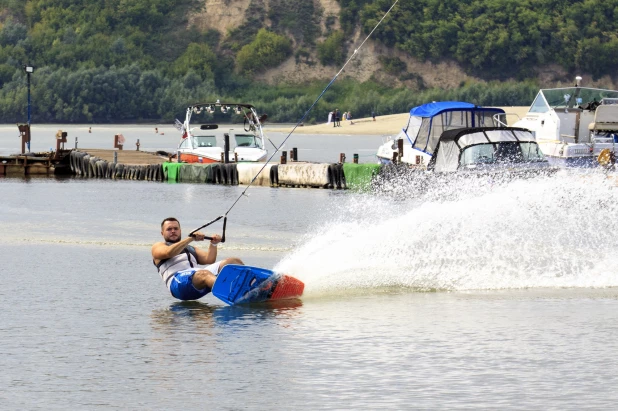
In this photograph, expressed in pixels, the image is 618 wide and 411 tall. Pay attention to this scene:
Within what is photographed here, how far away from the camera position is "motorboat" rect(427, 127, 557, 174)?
32000 mm

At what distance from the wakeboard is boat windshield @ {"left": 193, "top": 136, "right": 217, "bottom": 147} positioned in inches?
1275

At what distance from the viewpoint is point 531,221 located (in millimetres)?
25297

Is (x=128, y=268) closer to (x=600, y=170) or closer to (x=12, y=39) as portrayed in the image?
(x=600, y=170)

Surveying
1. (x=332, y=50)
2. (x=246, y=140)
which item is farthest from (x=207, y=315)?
(x=332, y=50)

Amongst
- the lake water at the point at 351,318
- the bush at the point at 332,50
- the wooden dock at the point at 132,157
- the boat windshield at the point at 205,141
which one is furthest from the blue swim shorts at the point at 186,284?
the bush at the point at 332,50

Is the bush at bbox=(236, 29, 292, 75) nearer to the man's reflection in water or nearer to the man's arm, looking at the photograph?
the man's arm

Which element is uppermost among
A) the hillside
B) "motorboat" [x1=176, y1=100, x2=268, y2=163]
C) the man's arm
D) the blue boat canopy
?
the hillside

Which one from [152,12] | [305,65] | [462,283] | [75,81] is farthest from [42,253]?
[152,12]

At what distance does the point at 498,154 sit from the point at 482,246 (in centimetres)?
1105

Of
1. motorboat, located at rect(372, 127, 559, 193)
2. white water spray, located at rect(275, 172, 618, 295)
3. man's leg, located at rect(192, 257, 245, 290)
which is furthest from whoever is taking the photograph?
motorboat, located at rect(372, 127, 559, 193)

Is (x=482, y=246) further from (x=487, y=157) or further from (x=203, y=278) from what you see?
(x=487, y=157)

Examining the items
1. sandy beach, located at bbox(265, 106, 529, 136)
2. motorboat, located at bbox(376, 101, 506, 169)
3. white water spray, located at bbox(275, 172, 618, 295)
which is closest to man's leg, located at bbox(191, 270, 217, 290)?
white water spray, located at bbox(275, 172, 618, 295)

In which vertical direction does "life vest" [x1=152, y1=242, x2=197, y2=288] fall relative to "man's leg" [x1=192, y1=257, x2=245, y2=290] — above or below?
above

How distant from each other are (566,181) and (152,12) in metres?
131
